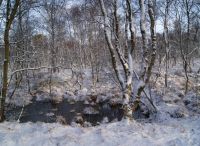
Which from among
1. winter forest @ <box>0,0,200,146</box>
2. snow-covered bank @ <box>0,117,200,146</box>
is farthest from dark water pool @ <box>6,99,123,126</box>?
snow-covered bank @ <box>0,117,200,146</box>

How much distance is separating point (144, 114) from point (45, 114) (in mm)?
7096

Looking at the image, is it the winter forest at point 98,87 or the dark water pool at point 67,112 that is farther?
the dark water pool at point 67,112

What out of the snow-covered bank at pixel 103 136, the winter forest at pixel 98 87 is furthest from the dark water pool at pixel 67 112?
the snow-covered bank at pixel 103 136

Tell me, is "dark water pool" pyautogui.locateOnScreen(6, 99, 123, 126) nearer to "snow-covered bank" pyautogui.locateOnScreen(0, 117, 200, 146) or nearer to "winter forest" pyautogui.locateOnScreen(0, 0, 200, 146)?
"winter forest" pyautogui.locateOnScreen(0, 0, 200, 146)

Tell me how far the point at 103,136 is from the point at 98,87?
2299cm

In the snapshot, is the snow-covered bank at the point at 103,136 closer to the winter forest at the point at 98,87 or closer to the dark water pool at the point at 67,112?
the winter forest at the point at 98,87

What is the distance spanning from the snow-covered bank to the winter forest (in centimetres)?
3

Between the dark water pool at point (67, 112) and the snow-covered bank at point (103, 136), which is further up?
the snow-covered bank at point (103, 136)

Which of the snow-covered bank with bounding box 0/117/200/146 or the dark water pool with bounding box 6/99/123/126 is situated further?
the dark water pool with bounding box 6/99/123/126

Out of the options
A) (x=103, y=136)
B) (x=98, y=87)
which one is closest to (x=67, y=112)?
(x=98, y=87)

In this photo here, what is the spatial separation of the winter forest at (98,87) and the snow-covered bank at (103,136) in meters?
0.03

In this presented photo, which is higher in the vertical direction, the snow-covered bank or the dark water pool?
the snow-covered bank

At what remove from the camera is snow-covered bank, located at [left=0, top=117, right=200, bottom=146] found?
7.89 m

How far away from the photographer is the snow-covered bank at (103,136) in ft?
25.9
